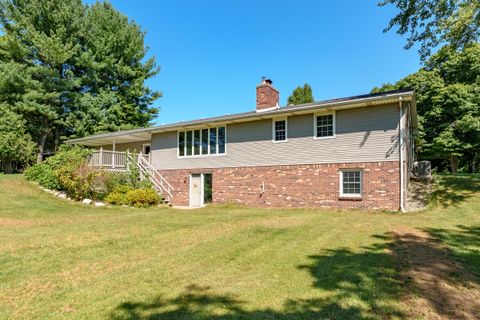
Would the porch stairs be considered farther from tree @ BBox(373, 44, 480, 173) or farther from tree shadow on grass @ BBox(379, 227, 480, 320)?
tree @ BBox(373, 44, 480, 173)

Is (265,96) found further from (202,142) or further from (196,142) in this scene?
(196,142)

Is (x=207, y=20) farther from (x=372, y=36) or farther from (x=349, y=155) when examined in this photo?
(x=349, y=155)

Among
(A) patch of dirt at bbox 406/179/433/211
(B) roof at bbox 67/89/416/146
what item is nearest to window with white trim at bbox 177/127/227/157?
(B) roof at bbox 67/89/416/146

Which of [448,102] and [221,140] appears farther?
[448,102]

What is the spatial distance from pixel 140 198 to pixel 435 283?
42.9ft

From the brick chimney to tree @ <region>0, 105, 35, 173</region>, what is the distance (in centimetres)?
1995

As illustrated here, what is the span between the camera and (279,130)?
14773mm

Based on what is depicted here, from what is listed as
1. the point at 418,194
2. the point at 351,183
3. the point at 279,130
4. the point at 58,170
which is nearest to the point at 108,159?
the point at 58,170

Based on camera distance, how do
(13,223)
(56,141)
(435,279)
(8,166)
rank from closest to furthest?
(435,279)
(13,223)
(8,166)
(56,141)

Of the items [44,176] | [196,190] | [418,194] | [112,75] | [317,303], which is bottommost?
[317,303]

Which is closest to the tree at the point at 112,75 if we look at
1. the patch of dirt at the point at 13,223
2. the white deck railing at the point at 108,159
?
the white deck railing at the point at 108,159

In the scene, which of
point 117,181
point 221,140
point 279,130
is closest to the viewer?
point 279,130

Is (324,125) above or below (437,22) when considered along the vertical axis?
below

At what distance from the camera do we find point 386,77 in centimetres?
3378
